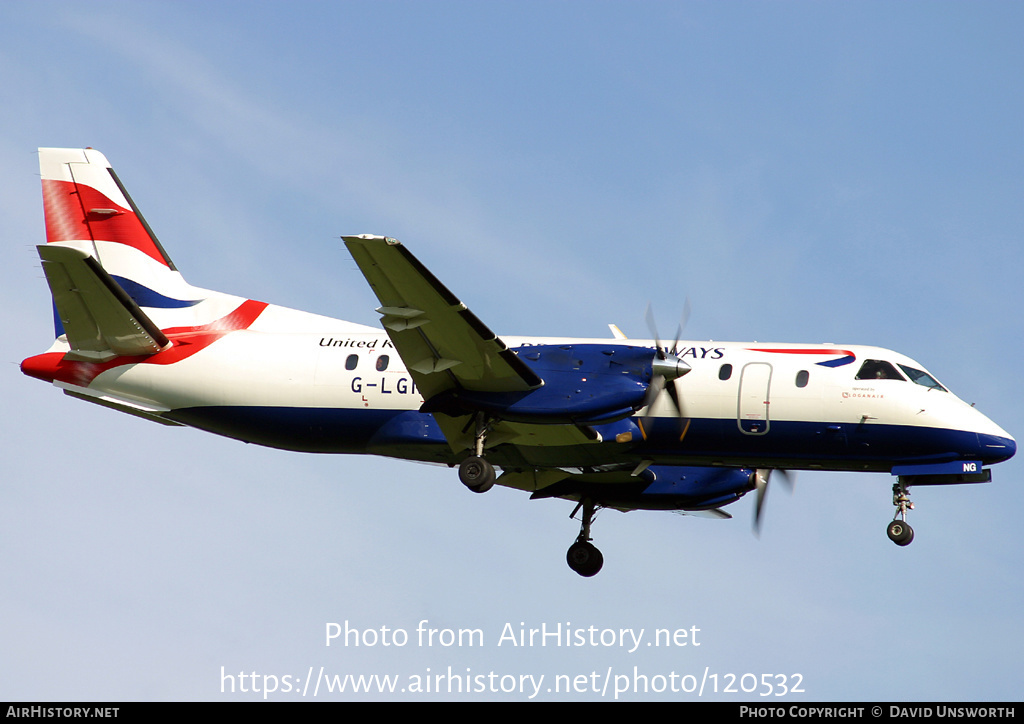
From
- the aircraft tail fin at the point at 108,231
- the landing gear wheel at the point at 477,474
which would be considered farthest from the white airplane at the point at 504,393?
the aircraft tail fin at the point at 108,231

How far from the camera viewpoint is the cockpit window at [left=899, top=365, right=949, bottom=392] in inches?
807

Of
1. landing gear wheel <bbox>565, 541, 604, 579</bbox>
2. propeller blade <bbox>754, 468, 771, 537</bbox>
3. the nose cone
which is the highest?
the nose cone

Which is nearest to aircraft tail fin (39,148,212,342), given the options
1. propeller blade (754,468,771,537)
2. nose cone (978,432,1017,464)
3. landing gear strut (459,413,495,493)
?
landing gear strut (459,413,495,493)

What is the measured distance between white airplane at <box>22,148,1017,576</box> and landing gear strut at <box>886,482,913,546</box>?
0.03 m

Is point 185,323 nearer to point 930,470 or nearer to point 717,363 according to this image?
point 717,363

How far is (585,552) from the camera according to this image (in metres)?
24.1

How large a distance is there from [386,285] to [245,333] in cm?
532

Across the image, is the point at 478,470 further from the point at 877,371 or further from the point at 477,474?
the point at 877,371

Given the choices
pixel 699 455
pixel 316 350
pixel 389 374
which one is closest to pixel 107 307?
pixel 316 350

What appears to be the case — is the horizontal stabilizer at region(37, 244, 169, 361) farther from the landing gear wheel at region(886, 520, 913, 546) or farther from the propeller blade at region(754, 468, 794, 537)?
the landing gear wheel at region(886, 520, 913, 546)

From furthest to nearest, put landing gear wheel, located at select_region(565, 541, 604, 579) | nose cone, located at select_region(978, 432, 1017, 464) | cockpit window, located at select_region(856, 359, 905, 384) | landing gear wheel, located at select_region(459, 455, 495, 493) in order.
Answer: landing gear wheel, located at select_region(565, 541, 604, 579), cockpit window, located at select_region(856, 359, 905, 384), landing gear wheel, located at select_region(459, 455, 495, 493), nose cone, located at select_region(978, 432, 1017, 464)

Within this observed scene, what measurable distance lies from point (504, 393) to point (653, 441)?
110 inches

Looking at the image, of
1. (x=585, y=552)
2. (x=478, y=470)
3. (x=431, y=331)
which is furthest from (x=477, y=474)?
(x=585, y=552)
